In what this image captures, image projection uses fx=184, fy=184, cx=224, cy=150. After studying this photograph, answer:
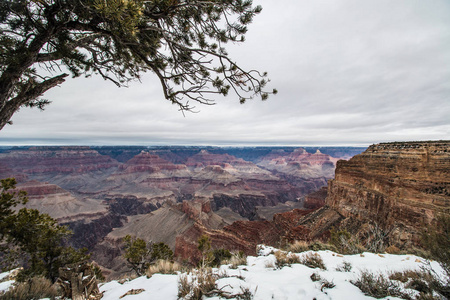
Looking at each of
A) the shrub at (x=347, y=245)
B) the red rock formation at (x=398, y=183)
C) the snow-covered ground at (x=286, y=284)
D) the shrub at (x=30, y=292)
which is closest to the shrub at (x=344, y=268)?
the snow-covered ground at (x=286, y=284)

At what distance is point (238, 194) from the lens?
10769 centimetres

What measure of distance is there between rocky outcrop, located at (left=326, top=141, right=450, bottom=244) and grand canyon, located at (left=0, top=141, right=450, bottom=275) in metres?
0.07

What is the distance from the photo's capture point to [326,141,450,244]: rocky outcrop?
14.0 meters

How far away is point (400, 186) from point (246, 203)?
289ft

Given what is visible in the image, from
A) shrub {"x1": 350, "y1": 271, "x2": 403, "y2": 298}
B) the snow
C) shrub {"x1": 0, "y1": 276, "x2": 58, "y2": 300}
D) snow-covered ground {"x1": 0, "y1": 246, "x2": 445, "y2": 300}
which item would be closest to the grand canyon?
snow-covered ground {"x1": 0, "y1": 246, "x2": 445, "y2": 300}

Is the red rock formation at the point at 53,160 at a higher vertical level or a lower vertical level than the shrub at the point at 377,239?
lower

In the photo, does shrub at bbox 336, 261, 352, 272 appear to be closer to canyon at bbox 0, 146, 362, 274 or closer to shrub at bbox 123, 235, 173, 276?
shrub at bbox 123, 235, 173, 276

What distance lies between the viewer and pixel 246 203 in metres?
100

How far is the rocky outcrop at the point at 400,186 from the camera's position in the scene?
551 inches

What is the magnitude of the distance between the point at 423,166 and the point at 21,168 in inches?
9128

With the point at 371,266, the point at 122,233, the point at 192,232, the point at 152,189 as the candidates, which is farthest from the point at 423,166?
the point at 152,189

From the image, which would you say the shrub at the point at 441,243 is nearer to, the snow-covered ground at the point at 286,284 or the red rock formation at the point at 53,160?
the snow-covered ground at the point at 286,284

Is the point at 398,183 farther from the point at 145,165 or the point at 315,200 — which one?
the point at 145,165

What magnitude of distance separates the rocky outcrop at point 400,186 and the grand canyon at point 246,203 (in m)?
0.07
